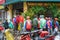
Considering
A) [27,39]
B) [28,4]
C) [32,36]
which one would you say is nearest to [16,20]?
[32,36]

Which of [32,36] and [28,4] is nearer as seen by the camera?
[32,36]

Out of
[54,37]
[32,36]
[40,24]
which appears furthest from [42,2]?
[54,37]

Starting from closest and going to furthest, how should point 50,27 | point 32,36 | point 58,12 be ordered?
point 32,36, point 50,27, point 58,12

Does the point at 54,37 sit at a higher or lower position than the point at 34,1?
lower

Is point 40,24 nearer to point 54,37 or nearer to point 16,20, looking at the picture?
point 16,20

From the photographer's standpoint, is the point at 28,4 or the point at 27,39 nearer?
the point at 27,39

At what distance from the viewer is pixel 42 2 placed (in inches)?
1104

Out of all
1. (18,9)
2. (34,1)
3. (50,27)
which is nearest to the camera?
(50,27)

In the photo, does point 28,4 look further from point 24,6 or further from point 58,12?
point 58,12

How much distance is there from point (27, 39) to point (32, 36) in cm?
138

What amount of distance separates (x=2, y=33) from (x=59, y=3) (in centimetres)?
1448

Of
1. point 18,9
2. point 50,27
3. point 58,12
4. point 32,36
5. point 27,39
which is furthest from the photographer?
point 18,9

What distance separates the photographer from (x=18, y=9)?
Result: 3177cm

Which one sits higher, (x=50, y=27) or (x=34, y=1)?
(x=34, y=1)
